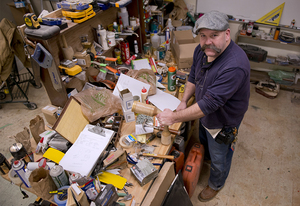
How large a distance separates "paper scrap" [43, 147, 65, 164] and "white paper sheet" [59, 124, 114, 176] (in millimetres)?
62

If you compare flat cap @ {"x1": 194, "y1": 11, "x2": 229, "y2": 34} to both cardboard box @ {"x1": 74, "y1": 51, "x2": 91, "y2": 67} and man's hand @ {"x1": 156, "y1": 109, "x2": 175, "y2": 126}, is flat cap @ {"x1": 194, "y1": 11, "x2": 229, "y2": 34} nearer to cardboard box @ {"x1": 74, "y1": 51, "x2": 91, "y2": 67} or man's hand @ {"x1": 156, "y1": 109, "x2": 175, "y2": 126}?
man's hand @ {"x1": 156, "y1": 109, "x2": 175, "y2": 126}

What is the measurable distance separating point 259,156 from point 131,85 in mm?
1910

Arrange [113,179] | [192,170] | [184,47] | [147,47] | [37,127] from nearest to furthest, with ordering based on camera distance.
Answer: [113,179] → [37,127] → [192,170] → [184,47] → [147,47]

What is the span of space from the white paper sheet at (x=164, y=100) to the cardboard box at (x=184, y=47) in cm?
60

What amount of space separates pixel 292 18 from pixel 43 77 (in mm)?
3757

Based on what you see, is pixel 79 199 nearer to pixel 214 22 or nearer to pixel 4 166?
pixel 4 166

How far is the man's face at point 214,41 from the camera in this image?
128 centimetres

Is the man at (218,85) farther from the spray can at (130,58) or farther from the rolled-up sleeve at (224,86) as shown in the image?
the spray can at (130,58)

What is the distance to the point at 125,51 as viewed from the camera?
2.57m

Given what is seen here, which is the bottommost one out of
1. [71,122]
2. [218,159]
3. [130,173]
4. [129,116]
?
[218,159]

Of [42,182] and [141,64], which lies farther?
[141,64]

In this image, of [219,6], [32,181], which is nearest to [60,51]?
[32,181]

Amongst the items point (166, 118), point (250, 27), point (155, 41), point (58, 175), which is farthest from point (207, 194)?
point (250, 27)

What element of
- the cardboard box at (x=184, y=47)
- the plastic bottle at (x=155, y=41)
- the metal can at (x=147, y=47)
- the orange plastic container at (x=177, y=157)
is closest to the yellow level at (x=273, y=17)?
the cardboard box at (x=184, y=47)
